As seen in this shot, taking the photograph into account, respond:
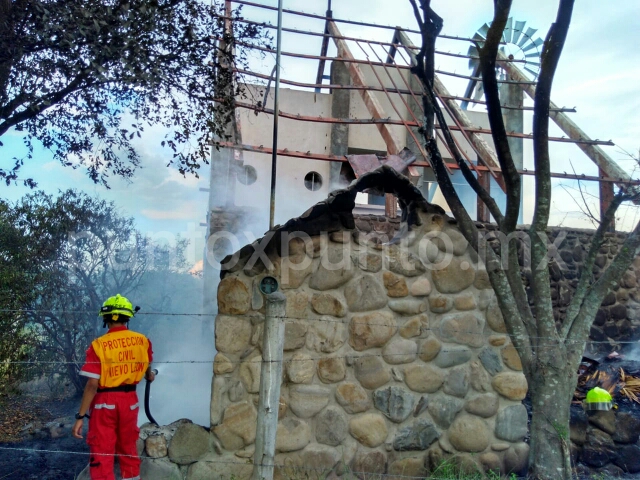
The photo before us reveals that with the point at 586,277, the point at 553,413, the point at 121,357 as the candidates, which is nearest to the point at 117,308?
the point at 121,357

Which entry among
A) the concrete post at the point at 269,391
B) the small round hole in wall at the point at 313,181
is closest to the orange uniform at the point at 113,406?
the concrete post at the point at 269,391

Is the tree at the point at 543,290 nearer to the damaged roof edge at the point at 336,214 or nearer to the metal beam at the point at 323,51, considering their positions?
the damaged roof edge at the point at 336,214

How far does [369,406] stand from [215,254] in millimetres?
5690

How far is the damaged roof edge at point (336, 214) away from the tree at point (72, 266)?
324cm

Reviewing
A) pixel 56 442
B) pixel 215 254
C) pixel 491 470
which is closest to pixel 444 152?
pixel 215 254

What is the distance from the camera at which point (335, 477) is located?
385 centimetres

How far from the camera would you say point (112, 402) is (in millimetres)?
3543

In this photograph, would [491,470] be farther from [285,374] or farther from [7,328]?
[7,328]

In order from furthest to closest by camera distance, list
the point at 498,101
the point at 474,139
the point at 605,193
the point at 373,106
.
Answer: the point at 373,106
the point at 605,193
the point at 474,139
the point at 498,101

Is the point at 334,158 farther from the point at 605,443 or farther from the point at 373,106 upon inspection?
the point at 605,443

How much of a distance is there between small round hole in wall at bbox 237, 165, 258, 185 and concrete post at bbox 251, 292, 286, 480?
6903 mm

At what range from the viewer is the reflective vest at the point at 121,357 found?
3541 mm

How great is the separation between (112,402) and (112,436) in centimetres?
22

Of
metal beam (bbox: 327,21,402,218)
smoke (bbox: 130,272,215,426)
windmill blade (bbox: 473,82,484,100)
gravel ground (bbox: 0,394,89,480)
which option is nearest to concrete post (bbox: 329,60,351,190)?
metal beam (bbox: 327,21,402,218)
